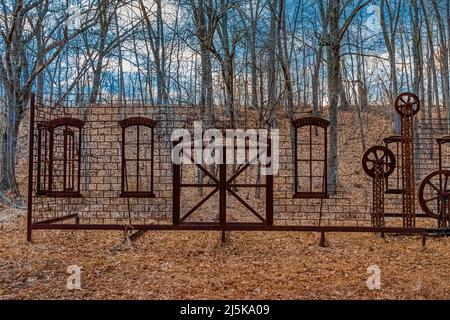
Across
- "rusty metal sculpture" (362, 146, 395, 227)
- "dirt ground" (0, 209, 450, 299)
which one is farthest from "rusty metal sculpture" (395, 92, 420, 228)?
"dirt ground" (0, 209, 450, 299)

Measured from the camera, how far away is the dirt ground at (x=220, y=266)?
13.5 ft

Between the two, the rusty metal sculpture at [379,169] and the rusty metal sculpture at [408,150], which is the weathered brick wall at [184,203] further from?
A: the rusty metal sculpture at [408,150]

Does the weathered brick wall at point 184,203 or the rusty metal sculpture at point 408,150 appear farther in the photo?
the weathered brick wall at point 184,203

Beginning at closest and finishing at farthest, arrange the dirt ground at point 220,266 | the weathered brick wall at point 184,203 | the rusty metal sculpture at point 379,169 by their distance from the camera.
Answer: the dirt ground at point 220,266, the rusty metal sculpture at point 379,169, the weathered brick wall at point 184,203

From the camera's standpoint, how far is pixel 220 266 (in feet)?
17.1

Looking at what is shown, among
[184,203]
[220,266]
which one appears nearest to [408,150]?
[220,266]

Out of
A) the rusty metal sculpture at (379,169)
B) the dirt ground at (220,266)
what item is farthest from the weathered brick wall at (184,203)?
the dirt ground at (220,266)

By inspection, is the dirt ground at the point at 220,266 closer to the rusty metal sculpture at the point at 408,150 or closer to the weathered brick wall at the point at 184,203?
the rusty metal sculpture at the point at 408,150

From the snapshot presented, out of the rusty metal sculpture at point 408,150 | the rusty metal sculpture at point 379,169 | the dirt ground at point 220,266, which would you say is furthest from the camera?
the rusty metal sculpture at point 379,169

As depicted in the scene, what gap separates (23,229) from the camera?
755cm

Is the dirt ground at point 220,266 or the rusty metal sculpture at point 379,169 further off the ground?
the rusty metal sculpture at point 379,169

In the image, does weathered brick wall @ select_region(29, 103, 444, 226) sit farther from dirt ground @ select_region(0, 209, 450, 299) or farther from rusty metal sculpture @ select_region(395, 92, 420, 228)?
rusty metal sculpture @ select_region(395, 92, 420, 228)

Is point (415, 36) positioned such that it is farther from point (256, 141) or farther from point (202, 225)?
point (202, 225)
